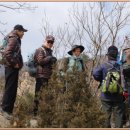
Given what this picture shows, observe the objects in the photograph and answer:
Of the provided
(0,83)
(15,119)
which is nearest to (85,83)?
(15,119)

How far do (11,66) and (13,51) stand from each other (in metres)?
0.26

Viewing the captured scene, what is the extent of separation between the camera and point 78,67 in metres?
7.17

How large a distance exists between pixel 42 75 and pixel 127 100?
5.16 ft

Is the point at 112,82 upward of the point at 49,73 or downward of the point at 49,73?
downward

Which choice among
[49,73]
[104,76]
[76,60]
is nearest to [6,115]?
[49,73]

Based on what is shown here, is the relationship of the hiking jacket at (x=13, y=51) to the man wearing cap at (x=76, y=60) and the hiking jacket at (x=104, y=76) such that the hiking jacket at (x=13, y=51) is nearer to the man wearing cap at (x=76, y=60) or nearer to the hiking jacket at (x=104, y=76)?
the man wearing cap at (x=76, y=60)

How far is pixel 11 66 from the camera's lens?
7461 mm

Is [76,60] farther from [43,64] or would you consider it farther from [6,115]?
[6,115]

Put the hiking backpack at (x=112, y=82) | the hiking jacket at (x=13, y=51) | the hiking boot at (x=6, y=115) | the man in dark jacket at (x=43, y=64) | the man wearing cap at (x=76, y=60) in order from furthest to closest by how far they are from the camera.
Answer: the man in dark jacket at (x=43, y=64) < the hiking jacket at (x=13, y=51) < the hiking boot at (x=6, y=115) < the man wearing cap at (x=76, y=60) < the hiking backpack at (x=112, y=82)

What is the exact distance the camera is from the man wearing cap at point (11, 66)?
740 cm

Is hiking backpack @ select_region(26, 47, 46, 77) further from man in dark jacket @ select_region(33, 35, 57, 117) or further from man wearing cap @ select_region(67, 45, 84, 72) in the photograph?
man wearing cap @ select_region(67, 45, 84, 72)

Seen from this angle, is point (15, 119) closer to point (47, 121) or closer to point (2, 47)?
point (47, 121)

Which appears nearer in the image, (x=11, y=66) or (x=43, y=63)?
(x=11, y=66)

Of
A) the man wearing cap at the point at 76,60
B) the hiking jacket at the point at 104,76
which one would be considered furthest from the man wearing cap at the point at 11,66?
the hiking jacket at the point at 104,76
